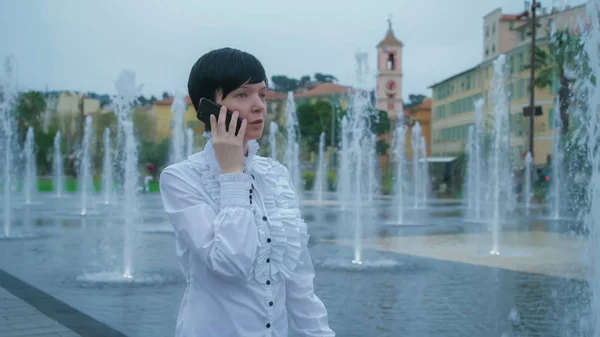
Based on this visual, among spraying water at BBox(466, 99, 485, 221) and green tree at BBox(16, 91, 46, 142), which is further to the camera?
green tree at BBox(16, 91, 46, 142)

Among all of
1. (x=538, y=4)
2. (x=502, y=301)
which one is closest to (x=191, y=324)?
(x=502, y=301)

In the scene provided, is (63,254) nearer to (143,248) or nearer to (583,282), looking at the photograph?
(143,248)

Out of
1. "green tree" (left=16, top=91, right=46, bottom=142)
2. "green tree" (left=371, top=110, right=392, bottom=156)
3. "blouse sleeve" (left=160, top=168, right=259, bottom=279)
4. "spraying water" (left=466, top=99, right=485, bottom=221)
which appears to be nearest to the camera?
"blouse sleeve" (left=160, top=168, right=259, bottom=279)

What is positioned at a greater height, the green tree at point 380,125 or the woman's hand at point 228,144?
the green tree at point 380,125

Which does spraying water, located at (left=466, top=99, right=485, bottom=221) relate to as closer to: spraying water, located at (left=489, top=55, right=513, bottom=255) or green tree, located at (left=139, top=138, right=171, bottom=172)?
spraying water, located at (left=489, top=55, right=513, bottom=255)

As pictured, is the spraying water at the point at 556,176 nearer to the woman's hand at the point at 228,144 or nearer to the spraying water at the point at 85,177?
the spraying water at the point at 85,177

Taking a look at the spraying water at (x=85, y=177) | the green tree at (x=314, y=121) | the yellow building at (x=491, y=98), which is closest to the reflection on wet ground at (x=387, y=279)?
the spraying water at (x=85, y=177)

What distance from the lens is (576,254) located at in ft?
35.0

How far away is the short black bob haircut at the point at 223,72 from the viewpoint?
1.95 meters

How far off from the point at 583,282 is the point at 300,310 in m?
6.76

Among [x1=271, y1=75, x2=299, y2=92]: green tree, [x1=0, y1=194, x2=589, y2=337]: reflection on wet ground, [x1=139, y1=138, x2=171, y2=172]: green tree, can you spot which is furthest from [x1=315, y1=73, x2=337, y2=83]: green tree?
[x1=0, y1=194, x2=589, y2=337]: reflection on wet ground

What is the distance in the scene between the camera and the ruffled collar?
6.41ft

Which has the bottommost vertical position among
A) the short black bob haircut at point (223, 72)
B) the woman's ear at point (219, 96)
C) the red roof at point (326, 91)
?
Result: the woman's ear at point (219, 96)

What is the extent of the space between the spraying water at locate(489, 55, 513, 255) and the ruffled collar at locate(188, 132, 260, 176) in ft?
30.0
